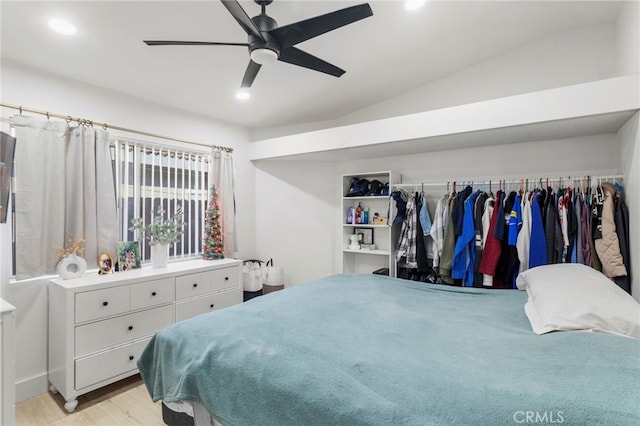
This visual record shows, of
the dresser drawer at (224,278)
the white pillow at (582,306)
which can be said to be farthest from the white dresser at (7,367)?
the white pillow at (582,306)

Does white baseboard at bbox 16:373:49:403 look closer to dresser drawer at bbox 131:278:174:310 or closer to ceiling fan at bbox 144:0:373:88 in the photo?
dresser drawer at bbox 131:278:174:310

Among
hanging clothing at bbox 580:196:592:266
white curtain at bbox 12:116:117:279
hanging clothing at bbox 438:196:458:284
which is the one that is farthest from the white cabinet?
white curtain at bbox 12:116:117:279

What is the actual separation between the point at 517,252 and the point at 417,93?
6.64 ft

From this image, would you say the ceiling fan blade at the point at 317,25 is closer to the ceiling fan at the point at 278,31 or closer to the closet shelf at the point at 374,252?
the ceiling fan at the point at 278,31

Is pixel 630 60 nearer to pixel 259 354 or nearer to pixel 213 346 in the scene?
pixel 259 354

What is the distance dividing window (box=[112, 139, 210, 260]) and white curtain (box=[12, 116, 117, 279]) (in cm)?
26

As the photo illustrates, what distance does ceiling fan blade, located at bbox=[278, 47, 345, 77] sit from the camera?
202 cm

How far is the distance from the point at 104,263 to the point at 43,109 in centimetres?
140

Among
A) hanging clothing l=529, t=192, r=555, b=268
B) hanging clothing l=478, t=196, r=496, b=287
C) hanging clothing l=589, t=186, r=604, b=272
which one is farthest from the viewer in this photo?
hanging clothing l=478, t=196, r=496, b=287

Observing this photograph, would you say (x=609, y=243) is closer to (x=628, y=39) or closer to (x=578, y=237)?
(x=578, y=237)

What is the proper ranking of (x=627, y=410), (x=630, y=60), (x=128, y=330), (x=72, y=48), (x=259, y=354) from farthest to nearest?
(x=128, y=330)
(x=72, y=48)
(x=630, y=60)
(x=259, y=354)
(x=627, y=410)

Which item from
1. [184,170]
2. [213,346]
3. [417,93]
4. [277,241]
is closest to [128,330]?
[213,346]

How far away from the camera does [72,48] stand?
2.35 m
